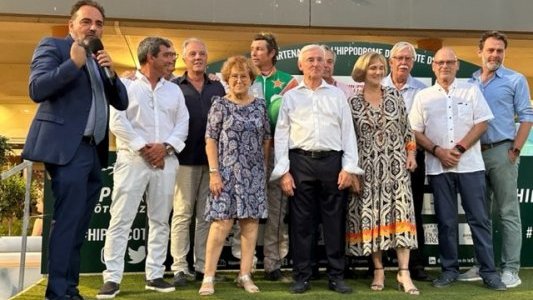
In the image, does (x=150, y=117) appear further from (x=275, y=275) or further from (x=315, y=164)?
(x=275, y=275)

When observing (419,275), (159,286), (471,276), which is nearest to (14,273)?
(159,286)

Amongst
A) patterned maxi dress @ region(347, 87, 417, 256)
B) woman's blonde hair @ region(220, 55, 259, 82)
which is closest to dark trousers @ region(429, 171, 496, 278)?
patterned maxi dress @ region(347, 87, 417, 256)

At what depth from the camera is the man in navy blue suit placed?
2.90m

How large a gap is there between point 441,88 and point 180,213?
2253mm

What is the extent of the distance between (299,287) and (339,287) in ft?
0.94

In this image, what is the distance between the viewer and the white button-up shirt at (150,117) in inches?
148

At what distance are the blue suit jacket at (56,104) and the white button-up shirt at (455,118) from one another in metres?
2.57

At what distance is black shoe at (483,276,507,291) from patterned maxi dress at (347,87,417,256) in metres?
0.73

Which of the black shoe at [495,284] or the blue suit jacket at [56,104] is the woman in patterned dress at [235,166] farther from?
the black shoe at [495,284]

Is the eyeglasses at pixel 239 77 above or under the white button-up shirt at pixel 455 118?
above

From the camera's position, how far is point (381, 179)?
3.90m

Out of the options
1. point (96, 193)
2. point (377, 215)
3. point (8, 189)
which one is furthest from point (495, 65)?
point (8, 189)

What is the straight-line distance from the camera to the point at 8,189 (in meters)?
Result: 6.32

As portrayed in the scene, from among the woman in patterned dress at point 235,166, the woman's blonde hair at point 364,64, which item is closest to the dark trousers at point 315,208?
the woman in patterned dress at point 235,166
